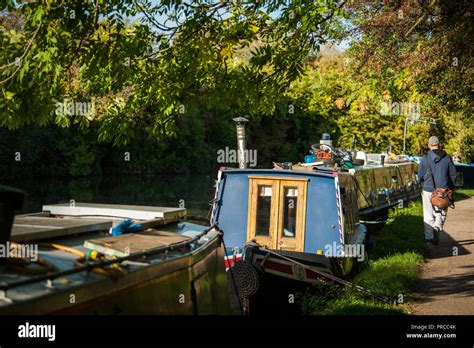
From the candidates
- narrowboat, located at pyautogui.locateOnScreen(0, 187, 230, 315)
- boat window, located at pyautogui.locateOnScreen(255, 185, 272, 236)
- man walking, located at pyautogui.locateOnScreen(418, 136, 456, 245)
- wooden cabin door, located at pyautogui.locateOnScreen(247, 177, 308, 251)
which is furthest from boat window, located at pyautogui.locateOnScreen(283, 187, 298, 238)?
narrowboat, located at pyautogui.locateOnScreen(0, 187, 230, 315)

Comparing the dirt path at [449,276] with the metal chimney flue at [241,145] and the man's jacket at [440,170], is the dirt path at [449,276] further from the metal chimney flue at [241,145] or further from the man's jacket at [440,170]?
the metal chimney flue at [241,145]

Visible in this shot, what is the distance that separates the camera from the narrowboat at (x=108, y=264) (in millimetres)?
4285

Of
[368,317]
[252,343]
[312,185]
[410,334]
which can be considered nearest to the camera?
[252,343]

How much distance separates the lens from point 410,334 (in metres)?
7.07

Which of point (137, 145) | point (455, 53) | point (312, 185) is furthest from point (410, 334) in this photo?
point (137, 145)

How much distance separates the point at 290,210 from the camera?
42.5 ft

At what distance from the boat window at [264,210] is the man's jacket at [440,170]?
121 inches

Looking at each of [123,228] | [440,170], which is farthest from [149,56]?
[440,170]

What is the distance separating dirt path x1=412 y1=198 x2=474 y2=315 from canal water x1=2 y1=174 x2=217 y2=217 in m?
11.6

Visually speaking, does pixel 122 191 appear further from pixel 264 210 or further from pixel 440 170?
pixel 440 170

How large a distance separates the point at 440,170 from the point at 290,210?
2.99 m

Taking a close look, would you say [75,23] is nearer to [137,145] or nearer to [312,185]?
[312,185]

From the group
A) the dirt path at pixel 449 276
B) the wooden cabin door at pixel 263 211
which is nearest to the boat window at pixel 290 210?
the wooden cabin door at pixel 263 211

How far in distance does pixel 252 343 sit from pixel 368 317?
2986mm
